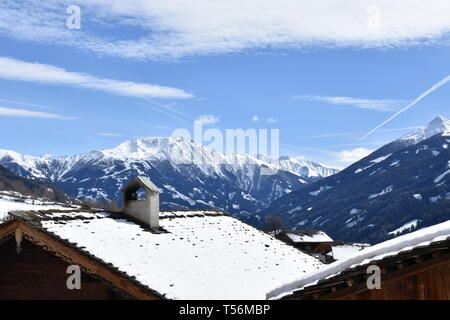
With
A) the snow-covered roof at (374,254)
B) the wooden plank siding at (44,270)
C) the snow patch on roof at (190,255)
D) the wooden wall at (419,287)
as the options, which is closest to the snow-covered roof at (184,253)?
the snow patch on roof at (190,255)

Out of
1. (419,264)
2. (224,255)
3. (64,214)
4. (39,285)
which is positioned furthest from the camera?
(224,255)

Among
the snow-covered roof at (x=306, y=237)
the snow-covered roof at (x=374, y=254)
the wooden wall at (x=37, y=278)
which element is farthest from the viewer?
the snow-covered roof at (x=306, y=237)

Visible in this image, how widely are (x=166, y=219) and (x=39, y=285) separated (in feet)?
25.7

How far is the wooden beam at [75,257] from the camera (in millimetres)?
16844

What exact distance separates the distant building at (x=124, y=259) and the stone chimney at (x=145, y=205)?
4cm

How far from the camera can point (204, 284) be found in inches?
727

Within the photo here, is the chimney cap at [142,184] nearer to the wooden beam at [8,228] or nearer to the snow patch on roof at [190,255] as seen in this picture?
the snow patch on roof at [190,255]

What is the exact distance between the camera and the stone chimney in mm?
23156

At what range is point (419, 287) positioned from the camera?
1040 cm

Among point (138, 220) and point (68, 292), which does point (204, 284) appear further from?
point (138, 220)

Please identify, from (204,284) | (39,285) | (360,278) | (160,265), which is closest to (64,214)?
(39,285)

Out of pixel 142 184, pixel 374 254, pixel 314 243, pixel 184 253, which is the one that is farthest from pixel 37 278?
pixel 314 243

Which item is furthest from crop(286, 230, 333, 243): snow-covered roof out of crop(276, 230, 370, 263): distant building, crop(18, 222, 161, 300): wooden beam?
crop(18, 222, 161, 300): wooden beam

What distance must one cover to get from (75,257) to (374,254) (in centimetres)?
989
